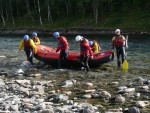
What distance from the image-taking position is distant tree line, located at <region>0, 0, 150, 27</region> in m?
87.6

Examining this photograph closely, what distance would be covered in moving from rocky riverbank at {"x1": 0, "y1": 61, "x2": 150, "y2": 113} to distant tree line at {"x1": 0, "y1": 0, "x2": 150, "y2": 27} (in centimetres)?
6221

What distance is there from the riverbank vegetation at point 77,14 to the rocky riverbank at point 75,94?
4866 centimetres

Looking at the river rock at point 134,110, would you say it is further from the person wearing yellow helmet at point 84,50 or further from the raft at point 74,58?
the raft at point 74,58

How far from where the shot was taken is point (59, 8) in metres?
101

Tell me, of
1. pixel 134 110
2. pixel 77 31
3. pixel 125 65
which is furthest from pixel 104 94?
pixel 77 31

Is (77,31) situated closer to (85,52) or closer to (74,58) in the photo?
(74,58)

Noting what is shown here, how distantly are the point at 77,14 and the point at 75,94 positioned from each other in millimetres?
78277

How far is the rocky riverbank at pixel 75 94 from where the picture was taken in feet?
45.3

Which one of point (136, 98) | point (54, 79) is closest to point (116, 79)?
point (54, 79)

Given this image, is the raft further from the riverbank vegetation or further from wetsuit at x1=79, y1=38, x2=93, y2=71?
the riverbank vegetation

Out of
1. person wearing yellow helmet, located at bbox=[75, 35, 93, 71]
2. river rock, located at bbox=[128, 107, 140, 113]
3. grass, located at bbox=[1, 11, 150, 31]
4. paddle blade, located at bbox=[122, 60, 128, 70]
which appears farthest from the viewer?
grass, located at bbox=[1, 11, 150, 31]

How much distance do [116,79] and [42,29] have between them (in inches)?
2547

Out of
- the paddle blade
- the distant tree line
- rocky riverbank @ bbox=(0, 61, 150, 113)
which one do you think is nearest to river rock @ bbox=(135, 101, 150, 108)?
rocky riverbank @ bbox=(0, 61, 150, 113)

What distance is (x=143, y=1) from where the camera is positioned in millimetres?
86688
